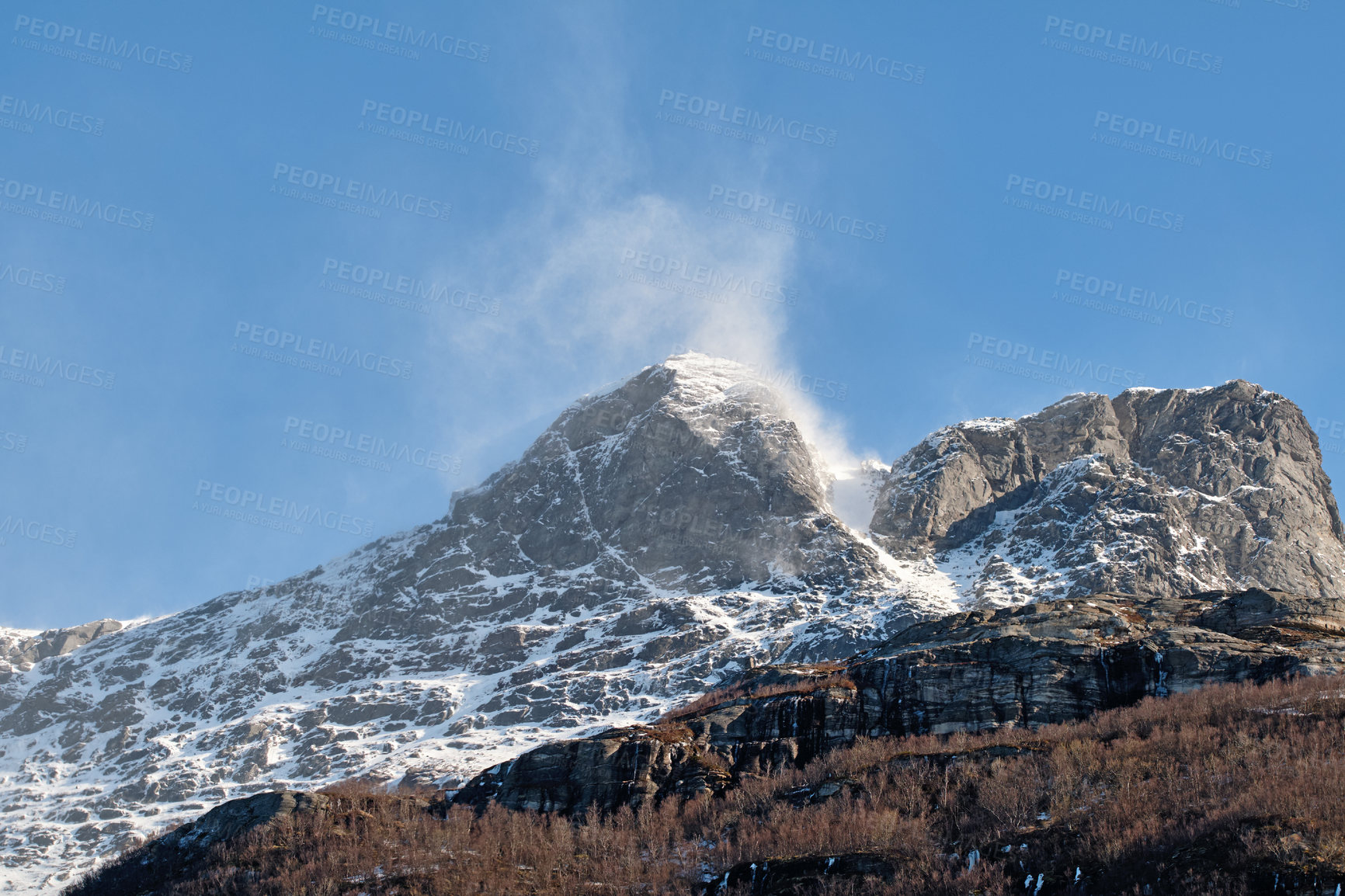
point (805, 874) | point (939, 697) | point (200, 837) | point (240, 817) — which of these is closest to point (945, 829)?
point (805, 874)

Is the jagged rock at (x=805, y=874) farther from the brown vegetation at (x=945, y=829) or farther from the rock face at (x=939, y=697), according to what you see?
the rock face at (x=939, y=697)

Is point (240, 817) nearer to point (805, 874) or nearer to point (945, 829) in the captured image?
point (805, 874)

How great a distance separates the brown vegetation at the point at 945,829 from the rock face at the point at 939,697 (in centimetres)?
344

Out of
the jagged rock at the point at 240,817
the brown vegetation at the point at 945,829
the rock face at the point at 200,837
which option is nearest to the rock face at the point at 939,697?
the brown vegetation at the point at 945,829

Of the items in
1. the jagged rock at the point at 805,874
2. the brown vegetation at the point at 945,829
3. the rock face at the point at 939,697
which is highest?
the rock face at the point at 939,697

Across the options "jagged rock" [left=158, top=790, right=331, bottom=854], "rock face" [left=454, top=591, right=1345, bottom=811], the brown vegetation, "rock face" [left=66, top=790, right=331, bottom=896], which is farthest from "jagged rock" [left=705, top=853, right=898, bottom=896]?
"rock face" [left=66, top=790, right=331, bottom=896]

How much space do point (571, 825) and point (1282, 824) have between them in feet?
167

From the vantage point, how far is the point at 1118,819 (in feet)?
194

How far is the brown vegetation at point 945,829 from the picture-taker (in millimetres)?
53750

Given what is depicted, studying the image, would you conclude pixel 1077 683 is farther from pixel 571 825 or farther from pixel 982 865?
pixel 571 825

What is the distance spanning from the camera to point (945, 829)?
2603 inches

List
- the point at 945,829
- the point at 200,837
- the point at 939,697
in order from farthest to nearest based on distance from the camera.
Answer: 1. the point at 939,697
2. the point at 200,837
3. the point at 945,829

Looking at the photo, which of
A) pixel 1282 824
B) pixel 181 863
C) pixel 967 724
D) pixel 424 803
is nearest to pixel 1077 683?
pixel 967 724

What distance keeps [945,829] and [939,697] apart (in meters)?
23.2
